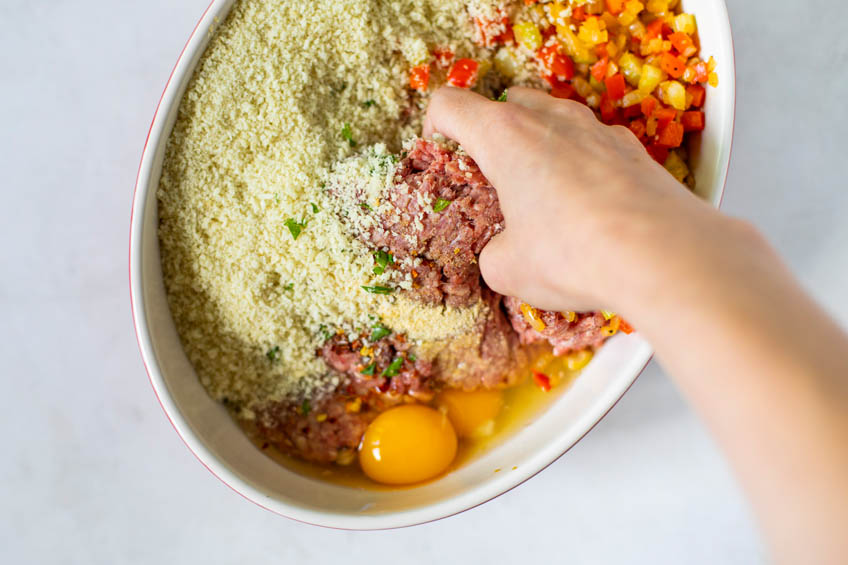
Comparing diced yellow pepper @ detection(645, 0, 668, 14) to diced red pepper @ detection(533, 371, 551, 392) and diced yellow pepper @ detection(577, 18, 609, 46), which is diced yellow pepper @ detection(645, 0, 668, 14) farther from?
diced red pepper @ detection(533, 371, 551, 392)

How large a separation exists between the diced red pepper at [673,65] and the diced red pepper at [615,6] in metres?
0.19

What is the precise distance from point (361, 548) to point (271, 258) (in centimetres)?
110

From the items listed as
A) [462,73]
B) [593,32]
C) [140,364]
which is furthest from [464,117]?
[140,364]

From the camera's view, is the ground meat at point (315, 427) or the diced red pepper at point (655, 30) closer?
the diced red pepper at point (655, 30)

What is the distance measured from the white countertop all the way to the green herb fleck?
0.50 meters

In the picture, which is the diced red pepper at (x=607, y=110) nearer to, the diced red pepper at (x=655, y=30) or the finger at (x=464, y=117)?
the diced red pepper at (x=655, y=30)

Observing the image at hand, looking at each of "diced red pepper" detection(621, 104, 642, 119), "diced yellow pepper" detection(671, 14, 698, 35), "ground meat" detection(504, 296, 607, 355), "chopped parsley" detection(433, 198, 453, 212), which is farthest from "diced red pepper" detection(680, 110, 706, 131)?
"chopped parsley" detection(433, 198, 453, 212)

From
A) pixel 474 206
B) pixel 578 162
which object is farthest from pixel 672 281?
pixel 474 206

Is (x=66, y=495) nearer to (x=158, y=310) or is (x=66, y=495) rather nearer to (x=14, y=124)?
(x=158, y=310)

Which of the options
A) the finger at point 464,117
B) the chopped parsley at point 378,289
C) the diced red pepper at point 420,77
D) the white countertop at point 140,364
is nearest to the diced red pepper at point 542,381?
the white countertop at point 140,364

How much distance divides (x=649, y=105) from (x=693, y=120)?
133 millimetres

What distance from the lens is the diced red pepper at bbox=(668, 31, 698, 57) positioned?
195 cm

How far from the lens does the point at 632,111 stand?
2.04 meters

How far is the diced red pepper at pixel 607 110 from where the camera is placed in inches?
80.3
